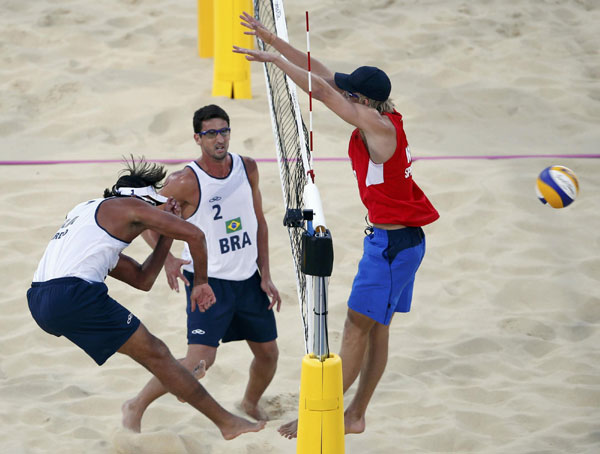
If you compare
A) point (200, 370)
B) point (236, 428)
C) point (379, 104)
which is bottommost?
point (236, 428)

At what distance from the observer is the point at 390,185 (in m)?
4.20

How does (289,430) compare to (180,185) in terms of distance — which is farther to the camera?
(180,185)

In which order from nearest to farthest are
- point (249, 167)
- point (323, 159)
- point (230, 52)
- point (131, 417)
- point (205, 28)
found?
1. point (131, 417)
2. point (249, 167)
3. point (323, 159)
4. point (230, 52)
5. point (205, 28)

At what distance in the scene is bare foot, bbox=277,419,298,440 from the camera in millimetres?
4375

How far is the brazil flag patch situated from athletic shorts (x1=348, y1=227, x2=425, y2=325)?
74 centimetres

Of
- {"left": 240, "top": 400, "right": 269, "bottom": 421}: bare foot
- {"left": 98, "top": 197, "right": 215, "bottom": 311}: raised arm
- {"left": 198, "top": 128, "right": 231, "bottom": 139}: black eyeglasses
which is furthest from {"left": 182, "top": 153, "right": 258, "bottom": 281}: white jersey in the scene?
{"left": 240, "top": 400, "right": 269, "bottom": 421}: bare foot

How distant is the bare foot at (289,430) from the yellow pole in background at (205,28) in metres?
5.62

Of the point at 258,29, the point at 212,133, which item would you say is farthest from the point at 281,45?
the point at 212,133

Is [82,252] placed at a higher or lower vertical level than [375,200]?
lower

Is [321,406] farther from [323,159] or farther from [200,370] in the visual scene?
[323,159]

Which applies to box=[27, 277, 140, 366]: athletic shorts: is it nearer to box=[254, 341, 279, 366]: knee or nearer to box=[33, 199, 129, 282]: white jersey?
box=[33, 199, 129, 282]: white jersey

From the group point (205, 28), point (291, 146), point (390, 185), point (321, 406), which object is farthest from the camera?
point (205, 28)

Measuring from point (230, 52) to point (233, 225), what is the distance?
4019 millimetres

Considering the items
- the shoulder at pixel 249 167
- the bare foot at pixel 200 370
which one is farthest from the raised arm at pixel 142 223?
the shoulder at pixel 249 167
